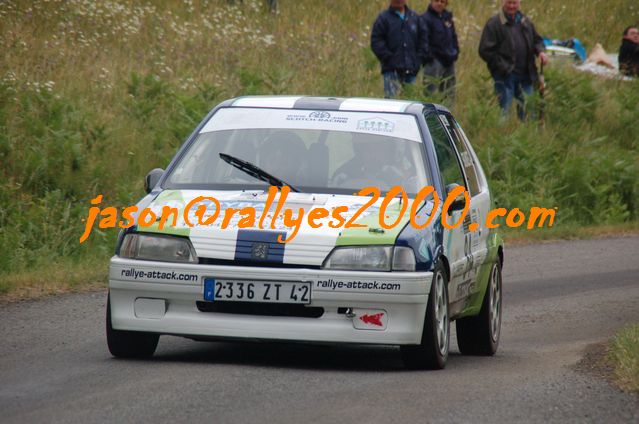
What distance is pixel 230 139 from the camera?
9.08 meters

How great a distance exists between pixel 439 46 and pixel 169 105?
386cm

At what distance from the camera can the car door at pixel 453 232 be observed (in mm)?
8570

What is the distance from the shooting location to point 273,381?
7.29 meters

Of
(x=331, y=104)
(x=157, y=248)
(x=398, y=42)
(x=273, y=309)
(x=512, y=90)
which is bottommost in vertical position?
(x=512, y=90)

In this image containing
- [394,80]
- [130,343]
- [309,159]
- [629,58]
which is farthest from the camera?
[629,58]

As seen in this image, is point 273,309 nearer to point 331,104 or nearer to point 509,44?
point 331,104

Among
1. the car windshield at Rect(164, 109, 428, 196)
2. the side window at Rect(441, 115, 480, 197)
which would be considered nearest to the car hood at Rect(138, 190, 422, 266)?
the car windshield at Rect(164, 109, 428, 196)

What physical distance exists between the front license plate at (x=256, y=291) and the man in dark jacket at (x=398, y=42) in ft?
37.7

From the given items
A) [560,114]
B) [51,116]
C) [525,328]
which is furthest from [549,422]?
[560,114]

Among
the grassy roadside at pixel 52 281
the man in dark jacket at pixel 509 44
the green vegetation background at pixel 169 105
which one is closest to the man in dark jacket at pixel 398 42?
the green vegetation background at pixel 169 105

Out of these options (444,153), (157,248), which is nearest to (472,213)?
(444,153)

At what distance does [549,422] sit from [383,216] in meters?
2.02

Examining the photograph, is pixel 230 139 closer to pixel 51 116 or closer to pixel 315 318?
pixel 315 318

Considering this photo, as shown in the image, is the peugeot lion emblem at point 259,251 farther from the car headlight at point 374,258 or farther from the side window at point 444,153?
the side window at point 444,153
